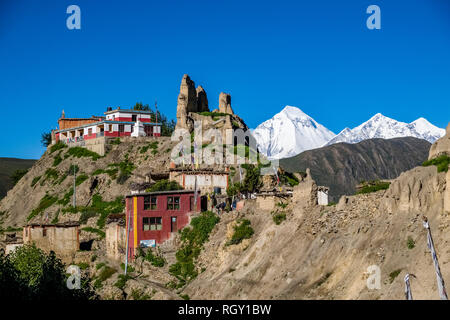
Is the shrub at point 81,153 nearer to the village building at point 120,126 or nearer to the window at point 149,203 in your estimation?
the village building at point 120,126

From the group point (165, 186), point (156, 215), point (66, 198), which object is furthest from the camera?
point (66, 198)

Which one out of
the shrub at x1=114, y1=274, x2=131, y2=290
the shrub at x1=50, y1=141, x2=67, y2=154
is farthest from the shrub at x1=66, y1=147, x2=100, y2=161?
the shrub at x1=114, y1=274, x2=131, y2=290

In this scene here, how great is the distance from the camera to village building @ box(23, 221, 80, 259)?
7506 centimetres

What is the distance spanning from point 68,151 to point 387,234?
78.9 metres

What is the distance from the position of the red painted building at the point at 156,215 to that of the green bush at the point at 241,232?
988cm

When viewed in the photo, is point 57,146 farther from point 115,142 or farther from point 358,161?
point 358,161

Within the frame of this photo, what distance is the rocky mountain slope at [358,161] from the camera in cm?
10269

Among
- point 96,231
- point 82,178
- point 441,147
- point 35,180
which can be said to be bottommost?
point 96,231

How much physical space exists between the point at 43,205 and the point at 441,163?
67.8 metres

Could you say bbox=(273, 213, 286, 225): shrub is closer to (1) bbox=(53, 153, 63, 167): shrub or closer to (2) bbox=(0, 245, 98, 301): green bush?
(2) bbox=(0, 245, 98, 301): green bush

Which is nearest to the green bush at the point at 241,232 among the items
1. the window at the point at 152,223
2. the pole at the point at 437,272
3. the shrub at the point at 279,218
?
the shrub at the point at 279,218

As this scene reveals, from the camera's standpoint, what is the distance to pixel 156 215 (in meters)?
70.3

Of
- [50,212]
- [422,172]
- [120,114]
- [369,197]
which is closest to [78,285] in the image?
[369,197]

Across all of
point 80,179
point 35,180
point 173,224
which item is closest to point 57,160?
point 35,180
